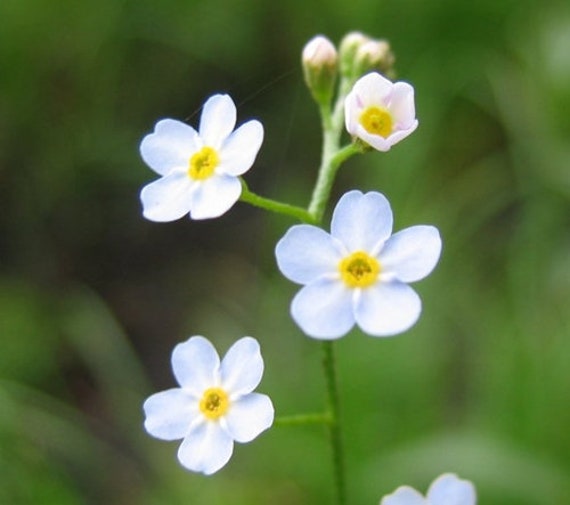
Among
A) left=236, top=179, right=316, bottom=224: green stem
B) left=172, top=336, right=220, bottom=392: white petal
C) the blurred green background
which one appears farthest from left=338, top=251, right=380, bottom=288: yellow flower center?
the blurred green background

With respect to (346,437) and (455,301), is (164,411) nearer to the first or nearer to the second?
(346,437)

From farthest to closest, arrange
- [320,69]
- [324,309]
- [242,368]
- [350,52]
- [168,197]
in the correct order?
[350,52] < [320,69] < [168,197] < [242,368] < [324,309]

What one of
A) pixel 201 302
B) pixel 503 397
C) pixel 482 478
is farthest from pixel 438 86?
pixel 482 478

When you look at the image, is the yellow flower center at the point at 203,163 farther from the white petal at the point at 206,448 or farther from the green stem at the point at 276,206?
the white petal at the point at 206,448

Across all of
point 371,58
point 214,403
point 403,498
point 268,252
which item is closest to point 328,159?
point 371,58

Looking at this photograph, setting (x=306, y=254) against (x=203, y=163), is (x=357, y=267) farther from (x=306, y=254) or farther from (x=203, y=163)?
(x=203, y=163)

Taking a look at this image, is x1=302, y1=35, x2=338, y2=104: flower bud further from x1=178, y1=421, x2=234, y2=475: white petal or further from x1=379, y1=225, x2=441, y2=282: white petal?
x1=178, y1=421, x2=234, y2=475: white petal
